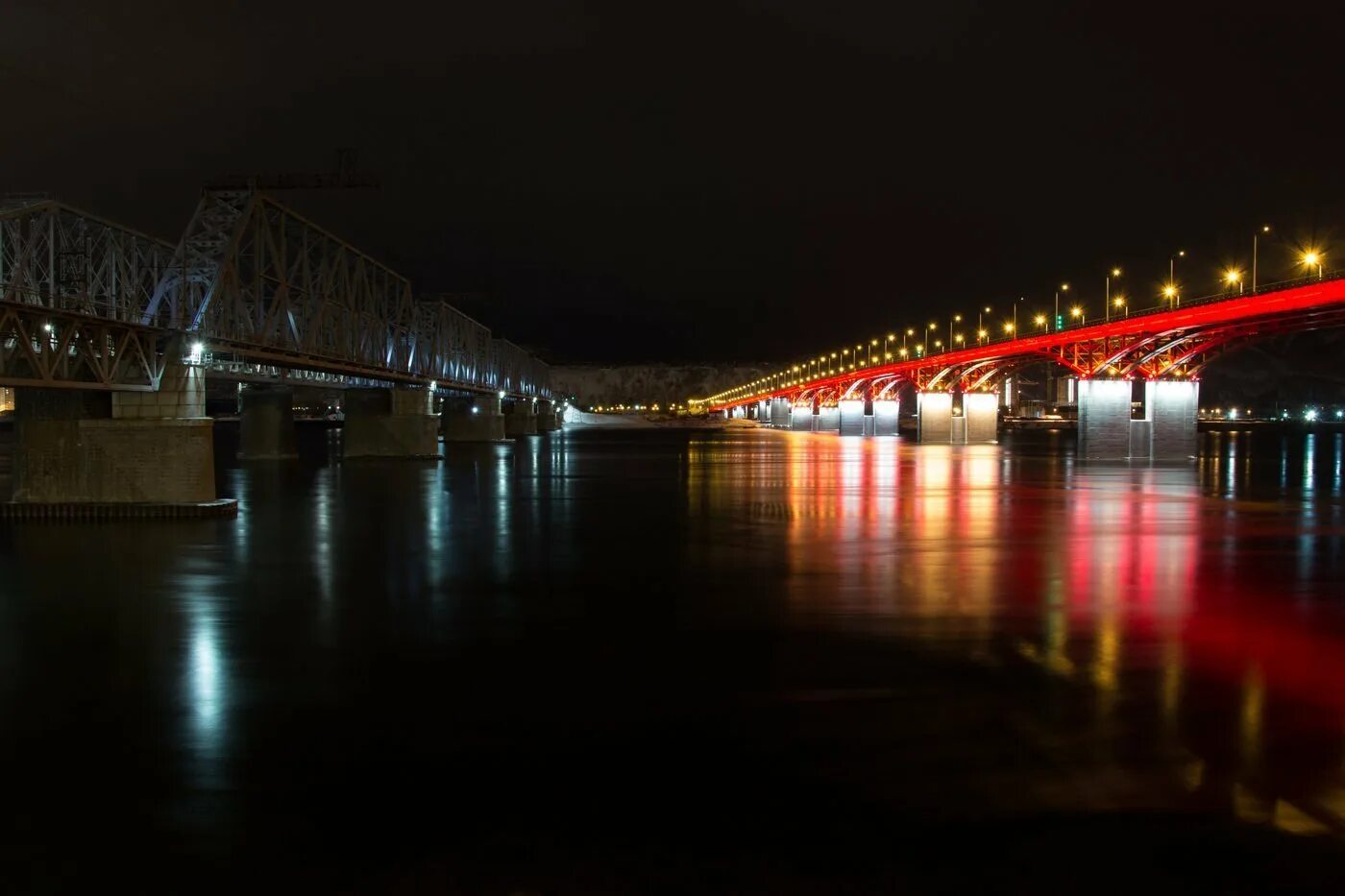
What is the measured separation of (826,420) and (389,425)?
373 feet

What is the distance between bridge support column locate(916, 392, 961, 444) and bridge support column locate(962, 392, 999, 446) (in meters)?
5.44

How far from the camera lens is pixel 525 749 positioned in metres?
9.60

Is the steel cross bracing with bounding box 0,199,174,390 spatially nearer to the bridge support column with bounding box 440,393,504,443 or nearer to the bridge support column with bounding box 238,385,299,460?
the bridge support column with bounding box 238,385,299,460

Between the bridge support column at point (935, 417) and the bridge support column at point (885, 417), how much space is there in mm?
29377

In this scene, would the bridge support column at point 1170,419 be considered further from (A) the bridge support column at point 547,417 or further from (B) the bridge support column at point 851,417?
(A) the bridge support column at point 547,417

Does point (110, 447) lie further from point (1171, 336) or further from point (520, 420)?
point (520, 420)

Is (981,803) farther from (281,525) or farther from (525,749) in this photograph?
(281,525)

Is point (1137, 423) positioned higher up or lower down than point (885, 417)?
lower down

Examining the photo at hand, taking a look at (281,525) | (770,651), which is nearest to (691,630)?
(770,651)

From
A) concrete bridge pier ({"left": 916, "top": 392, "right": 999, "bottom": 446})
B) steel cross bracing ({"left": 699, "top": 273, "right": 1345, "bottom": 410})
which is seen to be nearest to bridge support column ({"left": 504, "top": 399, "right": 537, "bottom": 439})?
concrete bridge pier ({"left": 916, "top": 392, "right": 999, "bottom": 446})

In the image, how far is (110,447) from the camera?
2966 cm

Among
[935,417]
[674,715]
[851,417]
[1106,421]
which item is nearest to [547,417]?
[851,417]

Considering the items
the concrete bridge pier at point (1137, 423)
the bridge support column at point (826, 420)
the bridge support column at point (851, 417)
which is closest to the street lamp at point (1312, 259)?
the concrete bridge pier at point (1137, 423)

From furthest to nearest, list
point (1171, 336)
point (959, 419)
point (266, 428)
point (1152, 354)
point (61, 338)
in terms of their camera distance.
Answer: point (959, 419) < point (266, 428) < point (1152, 354) < point (1171, 336) < point (61, 338)
